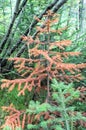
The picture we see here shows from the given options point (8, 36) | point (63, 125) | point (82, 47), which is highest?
point (8, 36)

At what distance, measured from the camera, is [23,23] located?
4.72 meters

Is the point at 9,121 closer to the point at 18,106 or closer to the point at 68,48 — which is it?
the point at 18,106

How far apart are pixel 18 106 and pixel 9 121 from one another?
80 centimetres

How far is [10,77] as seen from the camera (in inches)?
165

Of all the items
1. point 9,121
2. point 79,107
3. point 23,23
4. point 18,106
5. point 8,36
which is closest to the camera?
point 9,121

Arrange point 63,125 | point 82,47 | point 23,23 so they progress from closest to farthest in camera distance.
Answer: point 63,125, point 82,47, point 23,23

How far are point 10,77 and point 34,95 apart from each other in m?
0.61

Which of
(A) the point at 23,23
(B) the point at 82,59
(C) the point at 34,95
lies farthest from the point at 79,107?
(A) the point at 23,23

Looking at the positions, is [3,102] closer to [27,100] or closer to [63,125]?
[27,100]

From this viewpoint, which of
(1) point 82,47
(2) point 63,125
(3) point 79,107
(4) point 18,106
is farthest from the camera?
(1) point 82,47

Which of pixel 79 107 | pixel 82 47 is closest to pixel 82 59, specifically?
pixel 82 47

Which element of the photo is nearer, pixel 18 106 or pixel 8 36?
pixel 18 106

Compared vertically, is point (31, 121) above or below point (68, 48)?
below

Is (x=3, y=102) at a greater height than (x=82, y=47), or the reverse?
(x=82, y=47)
